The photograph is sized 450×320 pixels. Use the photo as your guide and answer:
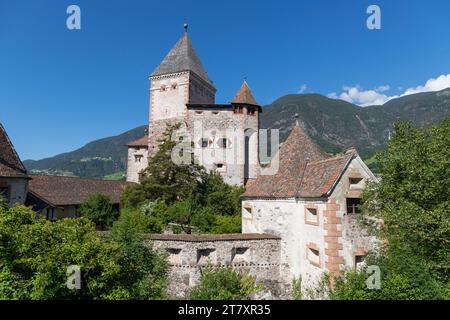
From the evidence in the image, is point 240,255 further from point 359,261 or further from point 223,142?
point 223,142

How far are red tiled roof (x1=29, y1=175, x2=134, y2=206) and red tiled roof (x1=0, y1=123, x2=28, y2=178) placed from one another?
7.54 metres

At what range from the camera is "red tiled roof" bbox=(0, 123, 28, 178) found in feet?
63.8

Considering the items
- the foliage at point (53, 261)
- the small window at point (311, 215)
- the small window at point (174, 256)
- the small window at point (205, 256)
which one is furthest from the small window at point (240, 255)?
the foliage at point (53, 261)

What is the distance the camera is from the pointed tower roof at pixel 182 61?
38.7 meters

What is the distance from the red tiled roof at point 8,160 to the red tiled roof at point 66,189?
7536 mm

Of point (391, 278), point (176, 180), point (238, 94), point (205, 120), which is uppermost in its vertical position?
point (238, 94)

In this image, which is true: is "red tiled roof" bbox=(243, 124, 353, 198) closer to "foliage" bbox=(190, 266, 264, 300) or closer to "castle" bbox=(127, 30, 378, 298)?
"castle" bbox=(127, 30, 378, 298)

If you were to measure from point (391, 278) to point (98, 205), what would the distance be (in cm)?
2409

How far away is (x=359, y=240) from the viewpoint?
1373 cm

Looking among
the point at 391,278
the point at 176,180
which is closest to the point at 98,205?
the point at 176,180

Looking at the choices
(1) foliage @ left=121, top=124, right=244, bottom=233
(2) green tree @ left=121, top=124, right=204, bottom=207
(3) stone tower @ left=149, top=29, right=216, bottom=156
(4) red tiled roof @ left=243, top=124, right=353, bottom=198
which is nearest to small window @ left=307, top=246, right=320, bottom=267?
(4) red tiled roof @ left=243, top=124, right=353, bottom=198
